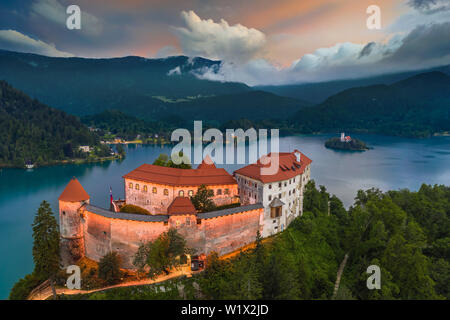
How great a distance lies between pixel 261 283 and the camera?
24.9m

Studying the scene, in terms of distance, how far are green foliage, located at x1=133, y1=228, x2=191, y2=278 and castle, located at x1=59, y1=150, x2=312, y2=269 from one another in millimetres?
793

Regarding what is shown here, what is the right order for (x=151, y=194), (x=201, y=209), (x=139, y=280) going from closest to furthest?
(x=139, y=280)
(x=201, y=209)
(x=151, y=194)

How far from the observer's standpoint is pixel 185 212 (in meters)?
29.7

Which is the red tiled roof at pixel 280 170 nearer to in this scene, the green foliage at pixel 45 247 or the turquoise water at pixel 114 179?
the green foliage at pixel 45 247

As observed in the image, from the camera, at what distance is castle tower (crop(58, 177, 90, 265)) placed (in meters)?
34.2

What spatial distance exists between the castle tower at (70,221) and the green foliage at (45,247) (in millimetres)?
3070

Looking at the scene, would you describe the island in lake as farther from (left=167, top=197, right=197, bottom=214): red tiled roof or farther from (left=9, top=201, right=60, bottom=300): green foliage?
(left=9, top=201, right=60, bottom=300): green foliage

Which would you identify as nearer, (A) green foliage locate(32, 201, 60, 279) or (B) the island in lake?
(A) green foliage locate(32, 201, 60, 279)

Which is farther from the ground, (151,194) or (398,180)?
(151,194)

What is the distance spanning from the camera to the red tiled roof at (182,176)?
1439 inches

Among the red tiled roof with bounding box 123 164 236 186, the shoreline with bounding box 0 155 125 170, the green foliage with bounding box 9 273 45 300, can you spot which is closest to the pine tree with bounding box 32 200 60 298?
the green foliage with bounding box 9 273 45 300
